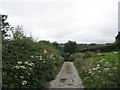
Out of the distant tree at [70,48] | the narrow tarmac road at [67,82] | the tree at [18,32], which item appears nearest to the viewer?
the narrow tarmac road at [67,82]

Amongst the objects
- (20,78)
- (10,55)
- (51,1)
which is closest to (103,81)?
(20,78)

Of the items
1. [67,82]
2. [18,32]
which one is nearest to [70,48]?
[18,32]

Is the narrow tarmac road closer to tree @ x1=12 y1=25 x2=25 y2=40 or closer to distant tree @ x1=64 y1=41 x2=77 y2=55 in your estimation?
tree @ x1=12 y1=25 x2=25 y2=40

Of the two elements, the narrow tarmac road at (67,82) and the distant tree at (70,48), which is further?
the distant tree at (70,48)

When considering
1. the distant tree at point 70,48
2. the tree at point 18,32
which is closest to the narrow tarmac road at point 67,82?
the tree at point 18,32

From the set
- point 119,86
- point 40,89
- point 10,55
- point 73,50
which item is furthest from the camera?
point 73,50

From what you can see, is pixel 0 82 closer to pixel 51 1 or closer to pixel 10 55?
pixel 10 55

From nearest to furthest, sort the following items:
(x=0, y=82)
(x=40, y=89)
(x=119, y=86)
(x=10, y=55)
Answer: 1. (x=0, y=82)
2. (x=119, y=86)
3. (x=40, y=89)
4. (x=10, y=55)

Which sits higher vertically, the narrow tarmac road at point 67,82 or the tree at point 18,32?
the tree at point 18,32

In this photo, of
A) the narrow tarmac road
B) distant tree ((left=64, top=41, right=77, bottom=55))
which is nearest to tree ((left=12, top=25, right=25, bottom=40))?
the narrow tarmac road

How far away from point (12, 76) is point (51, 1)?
4487mm

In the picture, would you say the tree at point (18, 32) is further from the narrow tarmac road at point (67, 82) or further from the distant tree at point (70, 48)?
the distant tree at point (70, 48)

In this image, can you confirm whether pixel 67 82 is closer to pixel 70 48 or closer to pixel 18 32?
pixel 18 32

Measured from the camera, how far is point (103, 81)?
185 inches
